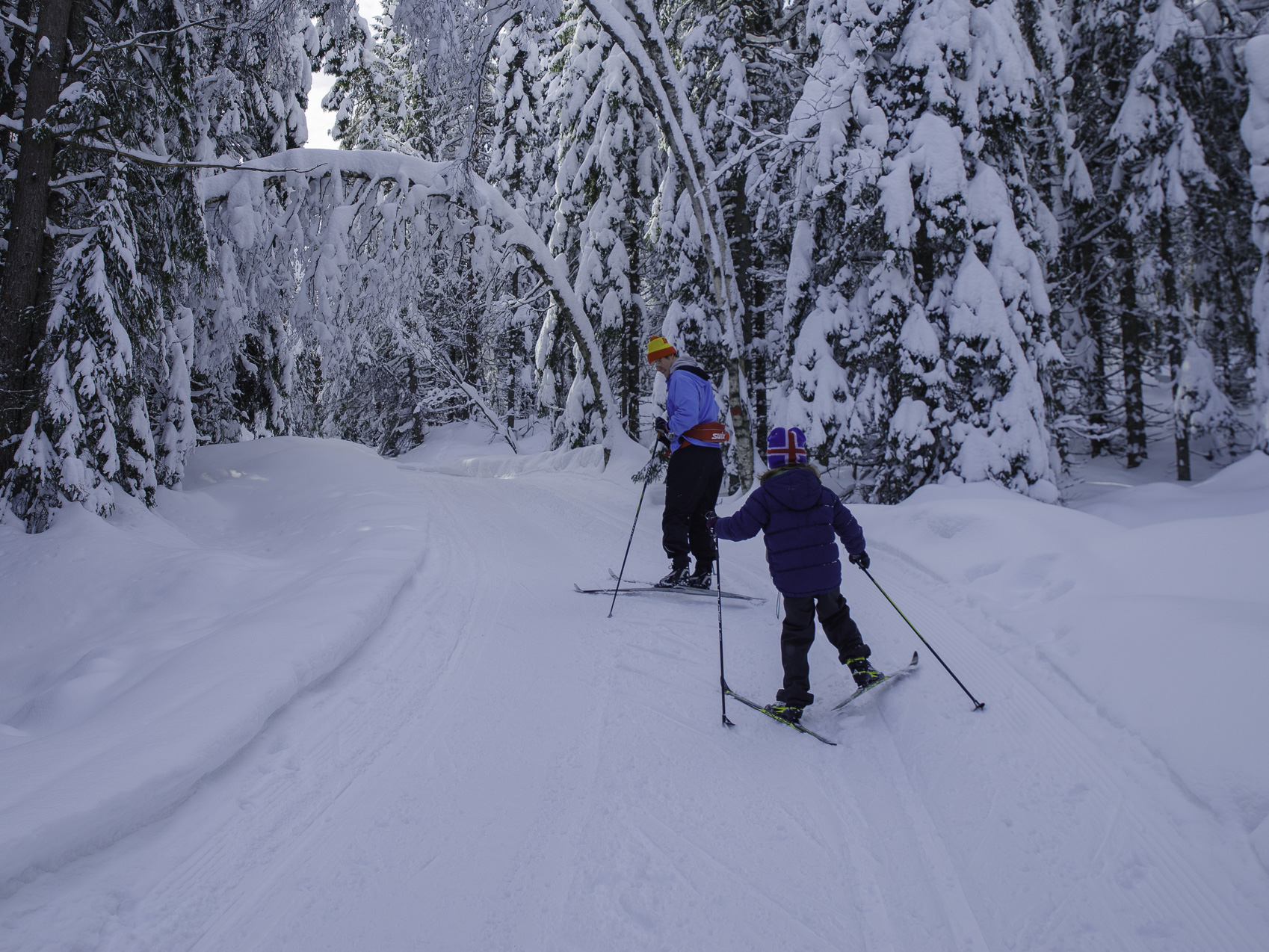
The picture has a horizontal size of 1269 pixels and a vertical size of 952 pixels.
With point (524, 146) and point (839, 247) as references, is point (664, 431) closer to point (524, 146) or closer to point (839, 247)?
point (839, 247)

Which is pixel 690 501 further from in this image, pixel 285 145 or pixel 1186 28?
pixel 1186 28

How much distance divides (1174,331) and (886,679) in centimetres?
1546

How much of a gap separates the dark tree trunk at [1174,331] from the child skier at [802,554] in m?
14.6

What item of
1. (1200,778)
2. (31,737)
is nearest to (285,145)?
(31,737)

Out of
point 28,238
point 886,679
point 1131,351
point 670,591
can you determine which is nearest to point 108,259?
point 28,238

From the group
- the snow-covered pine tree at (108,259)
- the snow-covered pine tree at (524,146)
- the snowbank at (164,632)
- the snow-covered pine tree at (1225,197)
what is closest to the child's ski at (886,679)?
the snowbank at (164,632)

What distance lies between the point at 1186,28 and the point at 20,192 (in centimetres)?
1867

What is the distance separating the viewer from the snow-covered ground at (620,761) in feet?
7.45

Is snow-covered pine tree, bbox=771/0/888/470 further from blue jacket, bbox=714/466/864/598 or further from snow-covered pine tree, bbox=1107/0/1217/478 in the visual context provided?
snow-covered pine tree, bbox=1107/0/1217/478

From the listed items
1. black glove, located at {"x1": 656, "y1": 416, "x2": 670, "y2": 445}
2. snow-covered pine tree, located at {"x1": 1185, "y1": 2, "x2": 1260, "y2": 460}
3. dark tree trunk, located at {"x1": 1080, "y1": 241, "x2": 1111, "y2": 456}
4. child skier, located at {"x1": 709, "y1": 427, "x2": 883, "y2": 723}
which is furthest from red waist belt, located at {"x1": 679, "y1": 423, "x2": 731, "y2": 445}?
dark tree trunk, located at {"x1": 1080, "y1": 241, "x2": 1111, "y2": 456}

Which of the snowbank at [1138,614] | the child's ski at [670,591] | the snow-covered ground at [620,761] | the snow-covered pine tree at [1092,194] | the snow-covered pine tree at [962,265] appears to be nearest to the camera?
the snow-covered ground at [620,761]

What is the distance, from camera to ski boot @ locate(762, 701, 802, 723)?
3625 mm

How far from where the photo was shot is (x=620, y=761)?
3275 millimetres

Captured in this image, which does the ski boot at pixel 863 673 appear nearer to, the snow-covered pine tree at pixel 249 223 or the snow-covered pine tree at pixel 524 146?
the snow-covered pine tree at pixel 249 223
